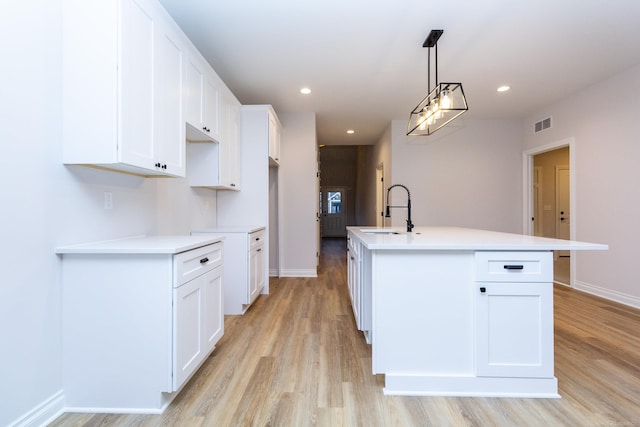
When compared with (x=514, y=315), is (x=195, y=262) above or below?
above

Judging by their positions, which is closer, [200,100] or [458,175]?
[200,100]

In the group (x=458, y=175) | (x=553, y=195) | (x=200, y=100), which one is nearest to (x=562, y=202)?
(x=553, y=195)

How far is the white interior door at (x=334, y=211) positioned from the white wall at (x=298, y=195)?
700cm

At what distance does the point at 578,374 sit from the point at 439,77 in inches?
121

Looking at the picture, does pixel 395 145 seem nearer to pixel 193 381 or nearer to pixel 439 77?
pixel 439 77

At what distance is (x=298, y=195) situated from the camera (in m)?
4.75

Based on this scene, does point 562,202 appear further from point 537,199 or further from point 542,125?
point 542,125

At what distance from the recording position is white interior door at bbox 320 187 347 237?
1180 centimetres

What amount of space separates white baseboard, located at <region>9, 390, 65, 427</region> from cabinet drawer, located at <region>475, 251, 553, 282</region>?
2319 millimetres

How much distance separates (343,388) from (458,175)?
4.48 metres

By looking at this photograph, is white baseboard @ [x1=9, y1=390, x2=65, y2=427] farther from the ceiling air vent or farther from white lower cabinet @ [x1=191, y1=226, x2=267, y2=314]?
the ceiling air vent

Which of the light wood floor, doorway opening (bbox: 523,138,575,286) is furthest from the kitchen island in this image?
doorway opening (bbox: 523,138,575,286)

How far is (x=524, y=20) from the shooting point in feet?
8.00

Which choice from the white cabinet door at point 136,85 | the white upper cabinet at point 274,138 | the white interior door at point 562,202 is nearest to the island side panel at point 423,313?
the white cabinet door at point 136,85
